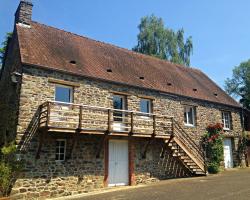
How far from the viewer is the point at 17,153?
458 inches

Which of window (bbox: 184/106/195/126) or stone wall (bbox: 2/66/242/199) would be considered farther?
window (bbox: 184/106/195/126)

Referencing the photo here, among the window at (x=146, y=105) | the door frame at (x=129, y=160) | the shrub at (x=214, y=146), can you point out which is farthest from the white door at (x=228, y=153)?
the door frame at (x=129, y=160)

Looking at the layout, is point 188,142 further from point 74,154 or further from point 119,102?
point 74,154

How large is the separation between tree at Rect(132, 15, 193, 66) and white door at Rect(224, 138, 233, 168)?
12.6m

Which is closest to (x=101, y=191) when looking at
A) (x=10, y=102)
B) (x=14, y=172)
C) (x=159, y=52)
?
(x=14, y=172)

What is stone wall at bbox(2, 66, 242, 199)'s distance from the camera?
38.9 feet

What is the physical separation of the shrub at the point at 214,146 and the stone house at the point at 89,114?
59cm

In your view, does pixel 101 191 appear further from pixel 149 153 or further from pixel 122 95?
pixel 122 95

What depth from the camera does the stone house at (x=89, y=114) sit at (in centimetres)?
1220

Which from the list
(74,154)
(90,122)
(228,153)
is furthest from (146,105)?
(228,153)

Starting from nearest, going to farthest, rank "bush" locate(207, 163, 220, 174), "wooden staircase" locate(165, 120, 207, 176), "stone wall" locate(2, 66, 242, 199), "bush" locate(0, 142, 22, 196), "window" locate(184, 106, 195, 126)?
"bush" locate(0, 142, 22, 196) < "stone wall" locate(2, 66, 242, 199) < "wooden staircase" locate(165, 120, 207, 176) < "bush" locate(207, 163, 220, 174) < "window" locate(184, 106, 195, 126)

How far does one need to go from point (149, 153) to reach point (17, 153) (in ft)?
23.3

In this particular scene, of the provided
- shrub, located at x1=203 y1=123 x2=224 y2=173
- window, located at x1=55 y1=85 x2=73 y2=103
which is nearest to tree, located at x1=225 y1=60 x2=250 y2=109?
shrub, located at x1=203 y1=123 x2=224 y2=173

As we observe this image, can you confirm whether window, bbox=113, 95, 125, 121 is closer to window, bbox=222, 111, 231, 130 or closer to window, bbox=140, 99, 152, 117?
window, bbox=140, 99, 152, 117
